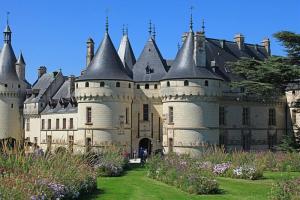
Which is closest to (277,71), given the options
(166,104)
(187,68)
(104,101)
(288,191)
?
(187,68)

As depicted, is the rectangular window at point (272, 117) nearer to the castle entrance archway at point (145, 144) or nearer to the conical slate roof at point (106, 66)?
the castle entrance archway at point (145, 144)

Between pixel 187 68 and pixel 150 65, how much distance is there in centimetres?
492

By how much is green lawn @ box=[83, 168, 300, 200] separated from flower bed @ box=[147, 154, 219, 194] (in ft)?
1.03

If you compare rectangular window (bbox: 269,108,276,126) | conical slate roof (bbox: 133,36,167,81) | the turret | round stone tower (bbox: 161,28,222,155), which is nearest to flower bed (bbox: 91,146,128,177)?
round stone tower (bbox: 161,28,222,155)

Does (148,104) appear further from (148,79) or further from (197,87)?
(197,87)

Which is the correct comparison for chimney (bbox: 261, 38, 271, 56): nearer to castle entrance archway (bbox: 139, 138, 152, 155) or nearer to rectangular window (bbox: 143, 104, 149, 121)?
rectangular window (bbox: 143, 104, 149, 121)

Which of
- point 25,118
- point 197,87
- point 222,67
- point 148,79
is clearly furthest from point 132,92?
point 25,118

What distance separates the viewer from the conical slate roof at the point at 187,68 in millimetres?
36500

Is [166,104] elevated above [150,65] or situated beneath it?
situated beneath

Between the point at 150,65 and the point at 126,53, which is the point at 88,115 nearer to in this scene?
the point at 150,65

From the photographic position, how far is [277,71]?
26.8 m

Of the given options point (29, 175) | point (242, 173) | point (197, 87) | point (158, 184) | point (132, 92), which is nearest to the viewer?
point (29, 175)

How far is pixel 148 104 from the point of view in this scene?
40250 mm

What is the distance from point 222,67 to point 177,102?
287 inches
